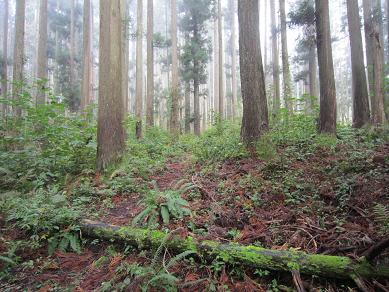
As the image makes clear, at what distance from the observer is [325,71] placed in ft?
25.1

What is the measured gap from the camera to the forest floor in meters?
2.47

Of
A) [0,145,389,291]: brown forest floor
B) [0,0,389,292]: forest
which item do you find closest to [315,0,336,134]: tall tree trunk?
[0,0,389,292]: forest

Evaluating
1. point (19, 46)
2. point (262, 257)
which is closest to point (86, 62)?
point (19, 46)

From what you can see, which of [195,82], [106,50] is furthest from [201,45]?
[106,50]

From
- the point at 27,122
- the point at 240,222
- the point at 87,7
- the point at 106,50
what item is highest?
the point at 87,7

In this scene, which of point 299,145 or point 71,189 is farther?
point 299,145

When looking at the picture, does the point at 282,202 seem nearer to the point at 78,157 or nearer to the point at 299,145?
the point at 299,145

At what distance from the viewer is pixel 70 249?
133 inches

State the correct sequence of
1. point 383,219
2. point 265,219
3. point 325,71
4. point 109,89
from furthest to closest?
point 325,71
point 109,89
point 265,219
point 383,219

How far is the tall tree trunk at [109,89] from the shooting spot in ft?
20.5

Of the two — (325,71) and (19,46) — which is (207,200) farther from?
(19,46)

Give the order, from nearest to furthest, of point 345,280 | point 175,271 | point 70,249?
1. point 345,280
2. point 175,271
3. point 70,249

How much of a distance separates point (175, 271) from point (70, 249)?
1.65 meters

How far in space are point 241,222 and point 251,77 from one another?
4355 mm
